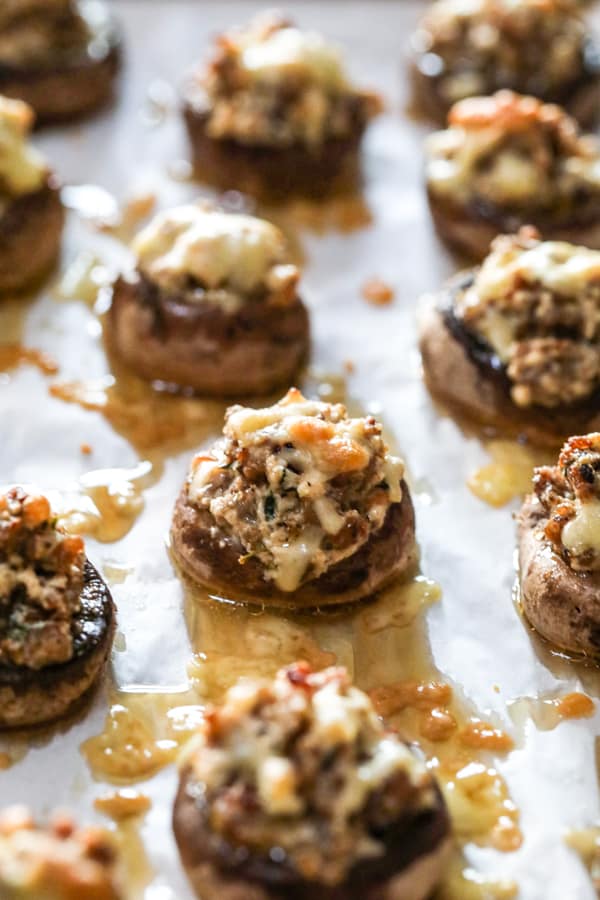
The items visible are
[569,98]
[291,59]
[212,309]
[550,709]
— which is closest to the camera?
[550,709]

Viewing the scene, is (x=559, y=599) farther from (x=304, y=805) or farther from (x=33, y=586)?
(x=33, y=586)

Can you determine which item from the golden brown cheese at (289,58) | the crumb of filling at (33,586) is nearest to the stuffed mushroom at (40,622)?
the crumb of filling at (33,586)

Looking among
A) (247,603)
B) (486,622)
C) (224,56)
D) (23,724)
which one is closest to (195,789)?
(23,724)

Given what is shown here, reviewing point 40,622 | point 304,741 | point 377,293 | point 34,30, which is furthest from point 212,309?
point 34,30

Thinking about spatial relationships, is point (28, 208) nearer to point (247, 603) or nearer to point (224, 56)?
point (224, 56)

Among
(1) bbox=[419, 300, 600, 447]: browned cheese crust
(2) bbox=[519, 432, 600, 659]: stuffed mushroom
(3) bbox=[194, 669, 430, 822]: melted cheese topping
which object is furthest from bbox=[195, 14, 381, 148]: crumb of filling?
(3) bbox=[194, 669, 430, 822]: melted cheese topping
